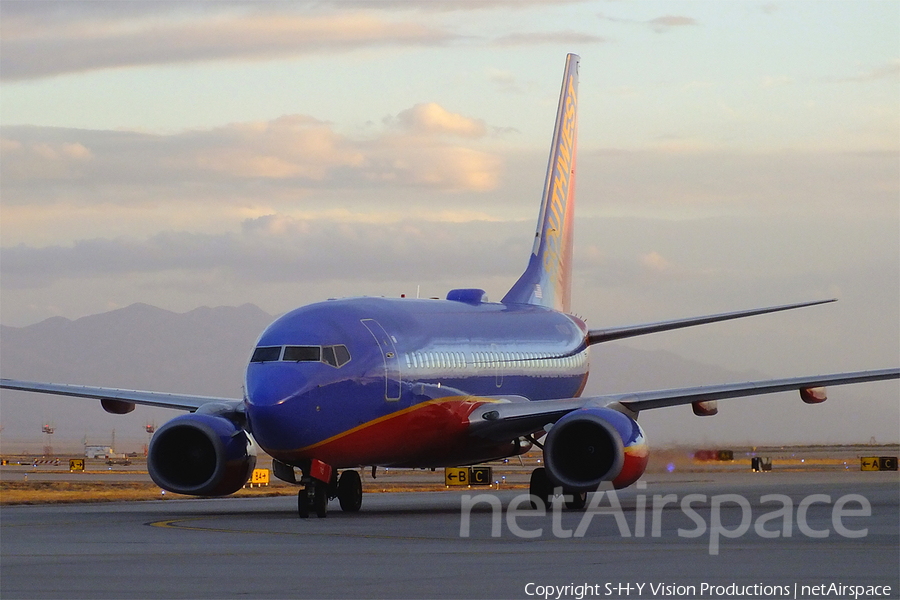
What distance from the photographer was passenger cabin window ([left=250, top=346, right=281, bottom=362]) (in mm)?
27080

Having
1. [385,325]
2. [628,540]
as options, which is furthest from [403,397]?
[628,540]

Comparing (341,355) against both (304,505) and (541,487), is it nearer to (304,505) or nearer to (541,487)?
(304,505)

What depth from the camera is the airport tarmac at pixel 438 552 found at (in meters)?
14.7

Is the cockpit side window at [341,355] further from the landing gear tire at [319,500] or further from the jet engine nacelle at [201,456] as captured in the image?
the jet engine nacelle at [201,456]

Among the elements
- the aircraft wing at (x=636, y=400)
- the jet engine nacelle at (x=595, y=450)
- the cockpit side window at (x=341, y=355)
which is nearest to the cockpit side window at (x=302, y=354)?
the cockpit side window at (x=341, y=355)

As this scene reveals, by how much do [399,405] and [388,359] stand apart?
919mm

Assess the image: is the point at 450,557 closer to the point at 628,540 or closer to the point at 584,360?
the point at 628,540

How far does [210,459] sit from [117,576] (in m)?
14.4

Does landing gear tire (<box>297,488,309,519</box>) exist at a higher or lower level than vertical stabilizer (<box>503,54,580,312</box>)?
lower

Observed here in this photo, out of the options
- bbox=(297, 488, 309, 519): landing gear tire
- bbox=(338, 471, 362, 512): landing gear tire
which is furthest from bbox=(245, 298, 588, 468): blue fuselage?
bbox=(338, 471, 362, 512): landing gear tire

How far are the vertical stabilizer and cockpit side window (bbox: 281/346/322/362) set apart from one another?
45.4 feet

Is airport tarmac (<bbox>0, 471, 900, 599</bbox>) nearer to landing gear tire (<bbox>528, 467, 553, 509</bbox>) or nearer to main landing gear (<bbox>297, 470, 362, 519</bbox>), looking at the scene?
main landing gear (<bbox>297, 470, 362, 519</bbox>)

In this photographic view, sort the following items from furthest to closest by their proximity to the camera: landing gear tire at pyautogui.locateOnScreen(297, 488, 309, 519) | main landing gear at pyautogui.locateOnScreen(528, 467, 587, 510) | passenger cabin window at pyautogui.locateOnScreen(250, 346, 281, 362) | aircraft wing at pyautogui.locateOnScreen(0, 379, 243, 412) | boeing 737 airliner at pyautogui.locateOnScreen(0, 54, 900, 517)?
main landing gear at pyautogui.locateOnScreen(528, 467, 587, 510), aircraft wing at pyautogui.locateOnScreen(0, 379, 243, 412), landing gear tire at pyautogui.locateOnScreen(297, 488, 309, 519), passenger cabin window at pyautogui.locateOnScreen(250, 346, 281, 362), boeing 737 airliner at pyautogui.locateOnScreen(0, 54, 900, 517)

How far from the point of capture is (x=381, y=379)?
92.0 feet
